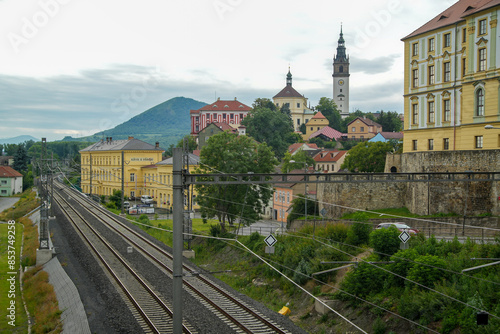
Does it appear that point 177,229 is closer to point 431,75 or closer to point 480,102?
point 480,102

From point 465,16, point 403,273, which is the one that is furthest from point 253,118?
point 403,273

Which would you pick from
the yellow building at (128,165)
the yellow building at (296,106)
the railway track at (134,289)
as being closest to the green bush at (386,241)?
the railway track at (134,289)

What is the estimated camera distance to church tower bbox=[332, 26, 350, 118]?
17788 cm

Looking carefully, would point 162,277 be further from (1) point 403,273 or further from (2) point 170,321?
(1) point 403,273

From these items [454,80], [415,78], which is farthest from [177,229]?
[415,78]

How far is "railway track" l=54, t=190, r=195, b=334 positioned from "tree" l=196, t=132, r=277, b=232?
839 centimetres

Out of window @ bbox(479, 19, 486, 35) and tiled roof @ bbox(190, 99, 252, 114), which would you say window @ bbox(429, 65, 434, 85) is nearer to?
window @ bbox(479, 19, 486, 35)

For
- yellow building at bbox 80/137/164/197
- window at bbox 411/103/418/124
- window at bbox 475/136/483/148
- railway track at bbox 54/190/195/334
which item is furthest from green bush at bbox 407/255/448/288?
yellow building at bbox 80/137/164/197

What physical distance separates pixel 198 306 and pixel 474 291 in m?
10.8

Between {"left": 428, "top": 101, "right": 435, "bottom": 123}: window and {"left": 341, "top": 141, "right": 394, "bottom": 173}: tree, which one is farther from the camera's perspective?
{"left": 341, "top": 141, "right": 394, "bottom": 173}: tree

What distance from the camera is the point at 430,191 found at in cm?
3809

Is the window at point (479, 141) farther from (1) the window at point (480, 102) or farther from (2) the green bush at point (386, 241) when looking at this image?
(2) the green bush at point (386, 241)

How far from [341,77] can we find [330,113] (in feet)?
105

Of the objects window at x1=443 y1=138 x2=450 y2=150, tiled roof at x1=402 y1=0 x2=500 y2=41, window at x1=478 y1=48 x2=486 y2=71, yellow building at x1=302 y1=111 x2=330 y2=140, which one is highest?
tiled roof at x1=402 y1=0 x2=500 y2=41
